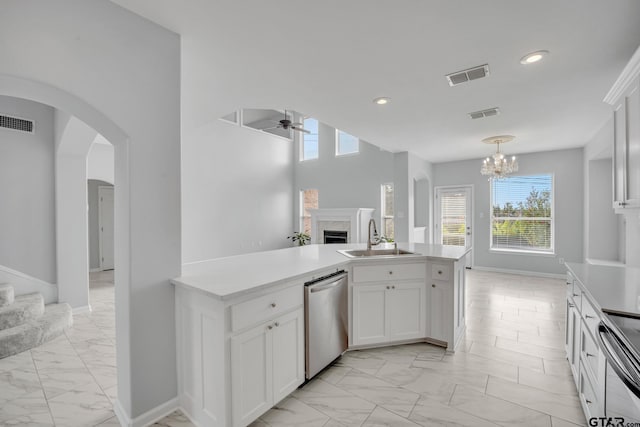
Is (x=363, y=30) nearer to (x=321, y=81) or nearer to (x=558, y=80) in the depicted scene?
(x=321, y=81)

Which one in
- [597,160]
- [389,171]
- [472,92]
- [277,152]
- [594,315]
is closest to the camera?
[594,315]

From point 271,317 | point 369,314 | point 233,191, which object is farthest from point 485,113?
point 233,191

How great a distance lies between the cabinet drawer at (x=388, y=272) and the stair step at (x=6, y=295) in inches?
150

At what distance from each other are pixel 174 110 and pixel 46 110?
10.5 feet

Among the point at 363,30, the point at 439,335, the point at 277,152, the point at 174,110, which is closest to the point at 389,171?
the point at 277,152

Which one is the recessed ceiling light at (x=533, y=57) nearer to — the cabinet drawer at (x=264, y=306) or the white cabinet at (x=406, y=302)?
the white cabinet at (x=406, y=302)

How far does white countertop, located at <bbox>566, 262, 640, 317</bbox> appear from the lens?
1.40m

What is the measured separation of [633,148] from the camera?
6.80ft

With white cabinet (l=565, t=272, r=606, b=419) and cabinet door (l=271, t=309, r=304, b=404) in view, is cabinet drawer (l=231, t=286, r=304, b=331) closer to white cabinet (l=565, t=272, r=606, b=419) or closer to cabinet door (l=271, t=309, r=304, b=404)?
cabinet door (l=271, t=309, r=304, b=404)

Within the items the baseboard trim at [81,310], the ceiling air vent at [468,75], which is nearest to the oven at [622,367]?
the ceiling air vent at [468,75]

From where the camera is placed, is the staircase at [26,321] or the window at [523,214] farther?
the window at [523,214]

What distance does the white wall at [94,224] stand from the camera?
7.20m

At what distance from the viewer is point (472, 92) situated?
10.1 ft

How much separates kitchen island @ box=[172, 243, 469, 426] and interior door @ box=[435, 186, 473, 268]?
14.6 feet
